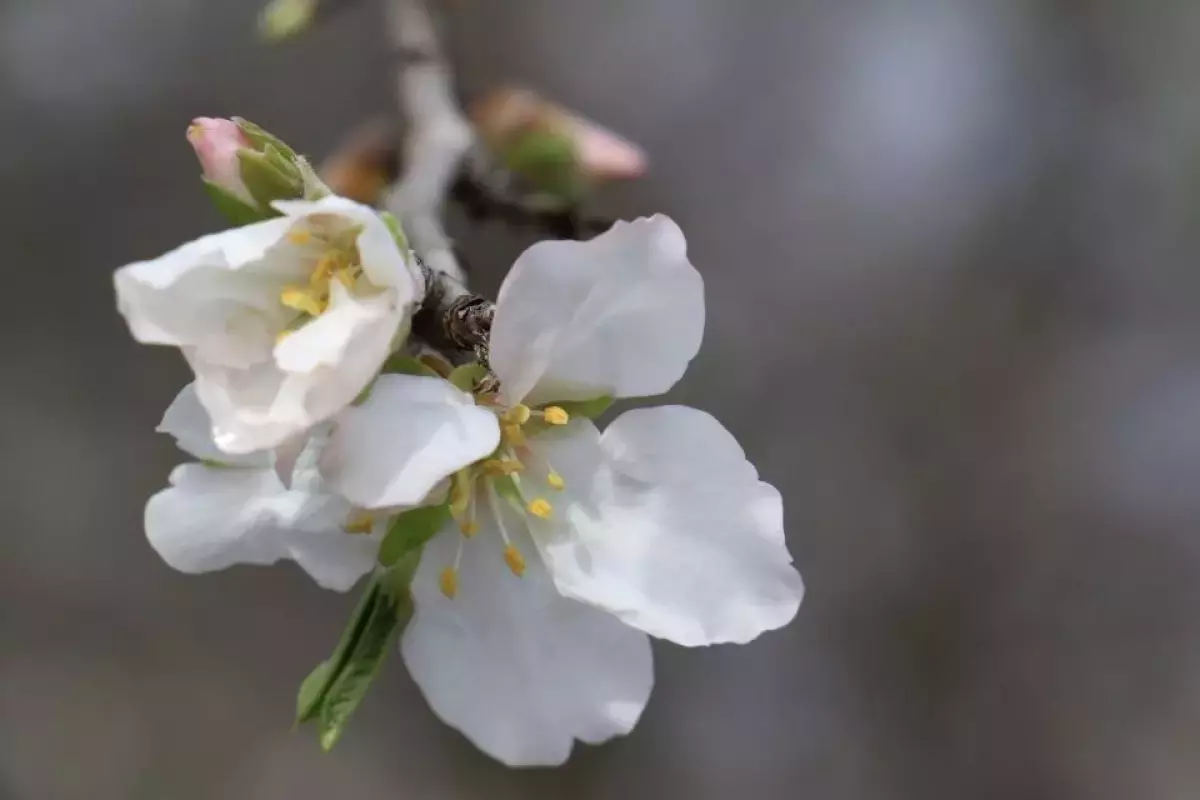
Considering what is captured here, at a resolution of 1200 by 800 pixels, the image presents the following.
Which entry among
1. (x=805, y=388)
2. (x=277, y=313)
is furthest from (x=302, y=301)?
(x=805, y=388)

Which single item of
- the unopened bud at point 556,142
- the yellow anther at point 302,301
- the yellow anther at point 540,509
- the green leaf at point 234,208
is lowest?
the unopened bud at point 556,142

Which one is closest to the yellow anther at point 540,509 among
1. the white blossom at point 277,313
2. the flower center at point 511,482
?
the flower center at point 511,482

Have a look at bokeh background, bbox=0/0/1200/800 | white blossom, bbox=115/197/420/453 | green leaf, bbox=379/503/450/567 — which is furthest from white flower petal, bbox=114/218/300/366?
bokeh background, bbox=0/0/1200/800

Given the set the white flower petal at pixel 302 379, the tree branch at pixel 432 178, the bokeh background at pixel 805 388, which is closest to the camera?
the white flower petal at pixel 302 379

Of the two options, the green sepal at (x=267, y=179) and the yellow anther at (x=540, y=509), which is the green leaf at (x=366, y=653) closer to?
the yellow anther at (x=540, y=509)

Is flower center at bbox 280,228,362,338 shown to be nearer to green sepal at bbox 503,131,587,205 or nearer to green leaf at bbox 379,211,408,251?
green leaf at bbox 379,211,408,251

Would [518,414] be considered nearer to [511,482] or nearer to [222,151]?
[511,482]

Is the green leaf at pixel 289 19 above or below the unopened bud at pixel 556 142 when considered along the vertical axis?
above
